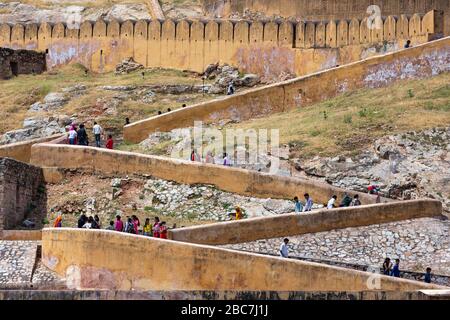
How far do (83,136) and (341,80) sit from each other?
19.9 ft

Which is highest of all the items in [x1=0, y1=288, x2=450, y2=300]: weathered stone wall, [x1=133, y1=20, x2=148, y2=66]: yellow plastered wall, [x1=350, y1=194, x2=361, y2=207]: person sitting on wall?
[x1=133, y1=20, x2=148, y2=66]: yellow plastered wall

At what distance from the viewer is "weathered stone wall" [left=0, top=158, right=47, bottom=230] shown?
89.1 feet

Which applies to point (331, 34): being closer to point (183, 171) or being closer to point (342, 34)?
point (342, 34)

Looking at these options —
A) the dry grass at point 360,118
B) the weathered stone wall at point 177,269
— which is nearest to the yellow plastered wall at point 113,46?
the dry grass at point 360,118

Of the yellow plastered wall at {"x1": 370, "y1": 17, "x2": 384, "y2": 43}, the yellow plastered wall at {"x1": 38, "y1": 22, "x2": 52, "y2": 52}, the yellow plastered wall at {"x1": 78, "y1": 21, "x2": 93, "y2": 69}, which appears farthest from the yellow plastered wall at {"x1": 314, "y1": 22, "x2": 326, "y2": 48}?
the yellow plastered wall at {"x1": 38, "y1": 22, "x2": 52, "y2": 52}

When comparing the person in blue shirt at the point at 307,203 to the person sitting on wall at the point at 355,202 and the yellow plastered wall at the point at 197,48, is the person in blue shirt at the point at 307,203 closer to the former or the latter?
the person sitting on wall at the point at 355,202

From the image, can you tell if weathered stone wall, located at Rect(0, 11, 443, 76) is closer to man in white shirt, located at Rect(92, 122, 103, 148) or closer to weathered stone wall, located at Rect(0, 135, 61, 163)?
man in white shirt, located at Rect(92, 122, 103, 148)

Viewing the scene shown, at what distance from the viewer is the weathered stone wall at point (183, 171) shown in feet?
90.2

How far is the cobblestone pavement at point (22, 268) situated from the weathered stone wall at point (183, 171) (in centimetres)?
321

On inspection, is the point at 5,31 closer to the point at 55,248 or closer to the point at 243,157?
the point at 243,157

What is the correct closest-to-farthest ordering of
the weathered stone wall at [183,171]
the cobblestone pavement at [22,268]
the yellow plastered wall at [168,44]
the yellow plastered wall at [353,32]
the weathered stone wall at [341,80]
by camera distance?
the cobblestone pavement at [22,268] < the weathered stone wall at [183,171] < the weathered stone wall at [341,80] < the yellow plastered wall at [353,32] < the yellow plastered wall at [168,44]

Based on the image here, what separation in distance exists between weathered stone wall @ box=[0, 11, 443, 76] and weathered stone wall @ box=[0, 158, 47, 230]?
29.6 ft

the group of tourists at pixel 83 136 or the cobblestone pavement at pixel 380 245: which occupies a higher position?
the group of tourists at pixel 83 136
